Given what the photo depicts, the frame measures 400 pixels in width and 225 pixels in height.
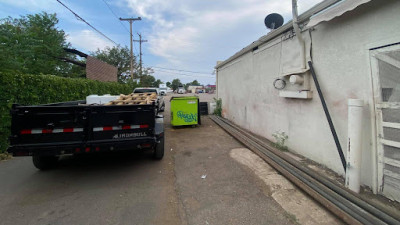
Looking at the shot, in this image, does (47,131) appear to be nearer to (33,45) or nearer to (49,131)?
(49,131)

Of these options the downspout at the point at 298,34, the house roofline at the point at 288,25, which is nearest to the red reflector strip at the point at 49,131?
the downspout at the point at 298,34

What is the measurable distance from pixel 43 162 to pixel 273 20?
24.5 feet

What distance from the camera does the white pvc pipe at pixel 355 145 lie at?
2857 millimetres

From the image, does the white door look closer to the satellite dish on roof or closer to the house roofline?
the house roofline

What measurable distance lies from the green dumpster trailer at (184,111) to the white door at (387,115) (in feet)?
21.1

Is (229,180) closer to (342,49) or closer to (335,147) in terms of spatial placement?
(335,147)

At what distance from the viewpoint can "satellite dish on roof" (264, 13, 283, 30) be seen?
6516 mm

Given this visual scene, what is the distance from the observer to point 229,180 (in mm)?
3613

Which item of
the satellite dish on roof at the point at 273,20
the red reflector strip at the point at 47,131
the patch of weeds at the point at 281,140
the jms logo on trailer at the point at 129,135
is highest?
the satellite dish on roof at the point at 273,20

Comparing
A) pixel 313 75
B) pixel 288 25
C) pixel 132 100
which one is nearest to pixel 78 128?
pixel 132 100

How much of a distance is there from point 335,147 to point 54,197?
15.9 feet

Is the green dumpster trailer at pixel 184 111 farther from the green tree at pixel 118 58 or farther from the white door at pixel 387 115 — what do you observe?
the green tree at pixel 118 58

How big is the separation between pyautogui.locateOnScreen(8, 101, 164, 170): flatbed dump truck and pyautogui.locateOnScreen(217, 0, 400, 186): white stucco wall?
10.8 ft

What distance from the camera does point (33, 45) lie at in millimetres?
12930
